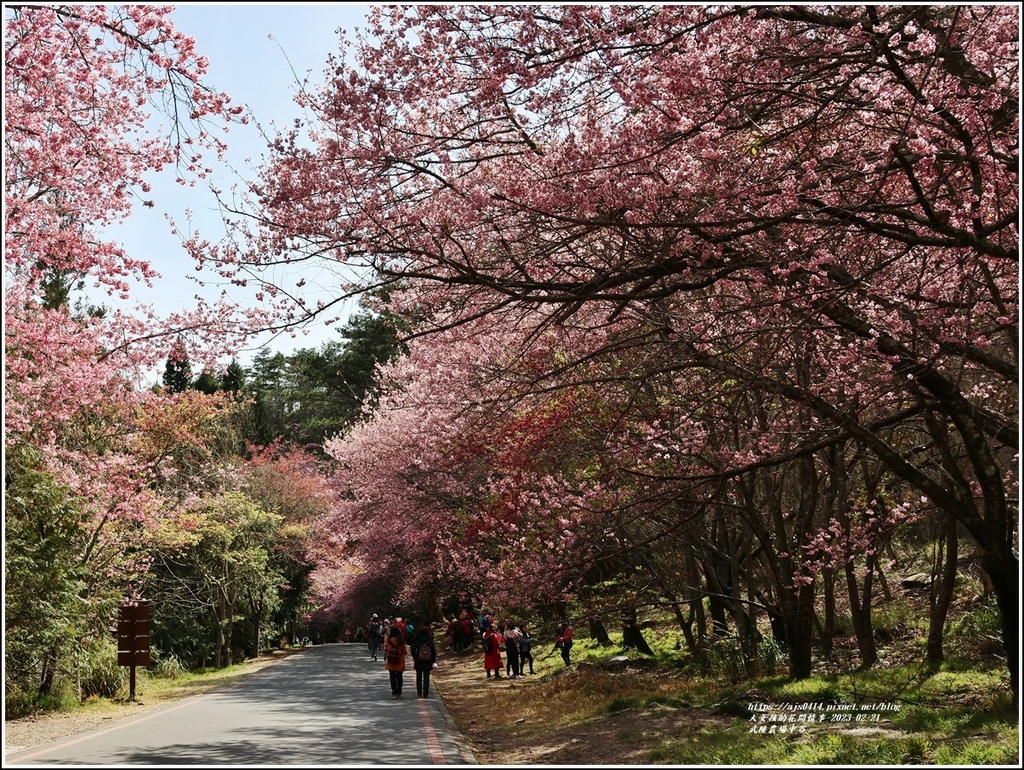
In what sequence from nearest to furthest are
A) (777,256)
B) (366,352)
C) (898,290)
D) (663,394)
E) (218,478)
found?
(777,256) < (898,290) < (663,394) < (218,478) < (366,352)

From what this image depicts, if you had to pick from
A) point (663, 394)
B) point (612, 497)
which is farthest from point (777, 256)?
point (612, 497)

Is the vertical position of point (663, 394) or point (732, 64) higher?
point (732, 64)

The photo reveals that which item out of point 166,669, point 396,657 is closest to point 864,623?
point 396,657

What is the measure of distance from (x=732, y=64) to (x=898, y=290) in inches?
143

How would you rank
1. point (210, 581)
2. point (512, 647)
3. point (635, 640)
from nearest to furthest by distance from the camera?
point (635, 640), point (512, 647), point (210, 581)

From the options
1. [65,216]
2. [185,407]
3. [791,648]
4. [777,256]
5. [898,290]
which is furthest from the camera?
[185,407]

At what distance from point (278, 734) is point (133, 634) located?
861cm

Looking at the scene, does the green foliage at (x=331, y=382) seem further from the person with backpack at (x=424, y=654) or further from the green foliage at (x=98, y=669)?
the person with backpack at (x=424, y=654)

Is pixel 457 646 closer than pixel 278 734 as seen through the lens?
No

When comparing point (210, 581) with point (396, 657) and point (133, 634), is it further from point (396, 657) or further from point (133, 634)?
point (396, 657)

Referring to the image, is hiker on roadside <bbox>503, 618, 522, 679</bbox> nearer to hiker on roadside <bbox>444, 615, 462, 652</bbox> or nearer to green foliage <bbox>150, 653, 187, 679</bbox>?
hiker on roadside <bbox>444, 615, 462, 652</bbox>

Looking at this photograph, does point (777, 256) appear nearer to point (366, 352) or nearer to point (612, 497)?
point (612, 497)

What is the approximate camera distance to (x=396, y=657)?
61.7 ft

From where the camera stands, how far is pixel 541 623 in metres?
34.0
